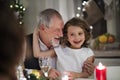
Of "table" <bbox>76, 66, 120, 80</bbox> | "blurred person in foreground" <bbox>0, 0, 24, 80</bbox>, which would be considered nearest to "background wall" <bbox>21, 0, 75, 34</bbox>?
"table" <bbox>76, 66, 120, 80</bbox>

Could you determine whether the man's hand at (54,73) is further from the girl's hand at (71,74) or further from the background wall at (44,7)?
the background wall at (44,7)

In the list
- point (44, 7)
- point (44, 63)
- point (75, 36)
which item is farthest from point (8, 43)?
point (44, 7)

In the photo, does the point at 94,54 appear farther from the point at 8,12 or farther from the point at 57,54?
the point at 8,12

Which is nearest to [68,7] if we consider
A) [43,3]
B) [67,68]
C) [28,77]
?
[43,3]

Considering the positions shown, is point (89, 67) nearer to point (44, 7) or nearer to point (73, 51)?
point (73, 51)

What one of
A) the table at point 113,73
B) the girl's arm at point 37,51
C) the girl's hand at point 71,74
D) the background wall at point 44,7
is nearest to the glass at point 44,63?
the girl's arm at point 37,51

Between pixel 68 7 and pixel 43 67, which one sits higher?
pixel 68 7

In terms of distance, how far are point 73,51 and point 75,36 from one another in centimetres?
12

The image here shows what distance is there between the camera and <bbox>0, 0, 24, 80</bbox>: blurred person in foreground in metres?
0.22

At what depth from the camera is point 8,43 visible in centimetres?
22

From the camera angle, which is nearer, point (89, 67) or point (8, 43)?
point (8, 43)

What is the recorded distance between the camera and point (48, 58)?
1.96 metres

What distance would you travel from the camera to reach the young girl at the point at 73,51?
1.87 m

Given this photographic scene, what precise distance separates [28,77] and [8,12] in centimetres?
130
